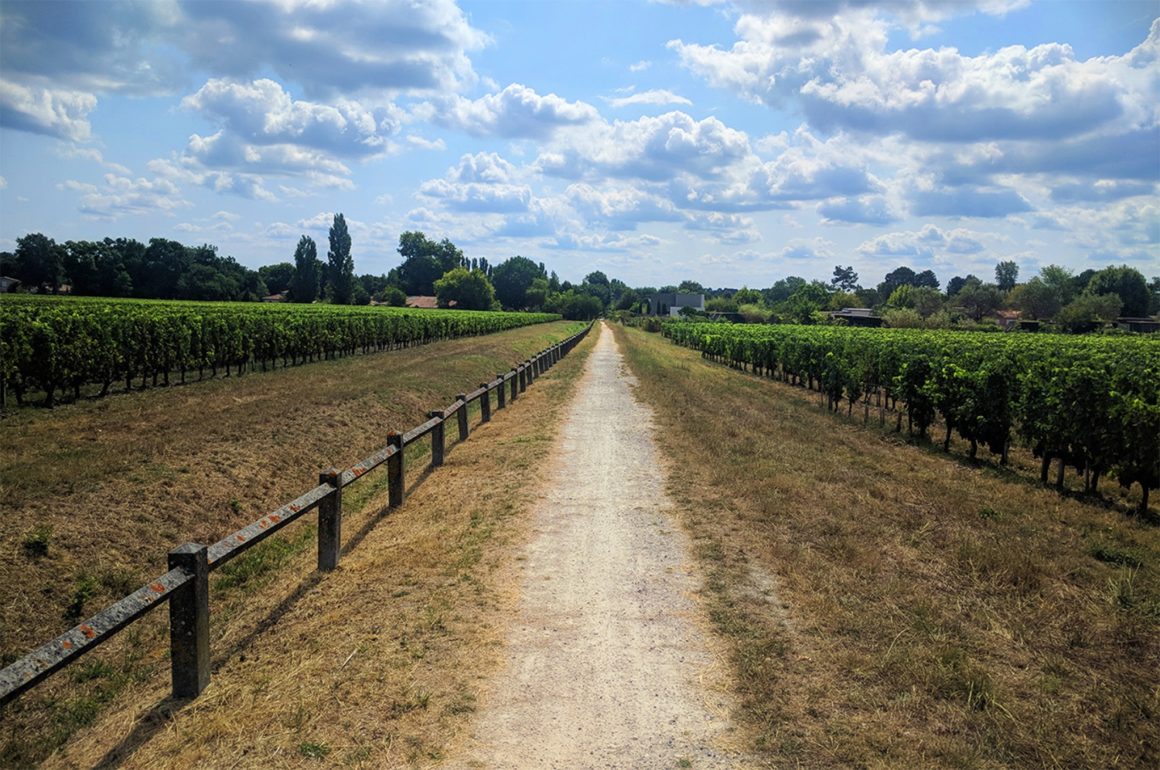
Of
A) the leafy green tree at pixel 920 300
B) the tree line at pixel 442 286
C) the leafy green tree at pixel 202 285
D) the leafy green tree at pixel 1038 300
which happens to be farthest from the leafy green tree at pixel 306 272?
the leafy green tree at pixel 1038 300

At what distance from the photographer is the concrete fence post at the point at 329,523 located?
7.25 m

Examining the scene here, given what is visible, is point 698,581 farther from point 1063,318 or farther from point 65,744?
point 1063,318

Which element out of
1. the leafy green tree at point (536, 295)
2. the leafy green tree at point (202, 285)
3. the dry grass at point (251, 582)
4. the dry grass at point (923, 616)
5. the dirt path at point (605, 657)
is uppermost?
the leafy green tree at point (536, 295)

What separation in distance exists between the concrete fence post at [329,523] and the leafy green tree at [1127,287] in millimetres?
116863

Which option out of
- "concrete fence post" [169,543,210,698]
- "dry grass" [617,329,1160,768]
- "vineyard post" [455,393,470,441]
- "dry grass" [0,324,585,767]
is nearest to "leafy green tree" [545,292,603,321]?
"dry grass" [0,324,585,767]

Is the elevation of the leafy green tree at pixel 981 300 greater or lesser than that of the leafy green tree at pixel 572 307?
greater

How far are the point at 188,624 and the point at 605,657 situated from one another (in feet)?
9.33

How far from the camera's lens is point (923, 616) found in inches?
229

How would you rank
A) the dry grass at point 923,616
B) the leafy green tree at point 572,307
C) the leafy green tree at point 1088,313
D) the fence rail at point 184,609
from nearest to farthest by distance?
the fence rail at point 184,609 → the dry grass at point 923,616 → the leafy green tree at point 1088,313 → the leafy green tree at point 572,307

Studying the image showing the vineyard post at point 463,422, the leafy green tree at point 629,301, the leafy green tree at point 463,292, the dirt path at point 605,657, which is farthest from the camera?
the leafy green tree at point 629,301

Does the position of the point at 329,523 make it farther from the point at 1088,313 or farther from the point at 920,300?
the point at 920,300

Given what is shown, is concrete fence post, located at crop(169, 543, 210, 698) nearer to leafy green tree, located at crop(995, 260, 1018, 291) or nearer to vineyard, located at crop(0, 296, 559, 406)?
vineyard, located at crop(0, 296, 559, 406)

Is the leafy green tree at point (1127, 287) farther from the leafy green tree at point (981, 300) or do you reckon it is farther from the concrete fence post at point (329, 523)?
the concrete fence post at point (329, 523)

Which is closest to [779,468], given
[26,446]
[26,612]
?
[26,612]
